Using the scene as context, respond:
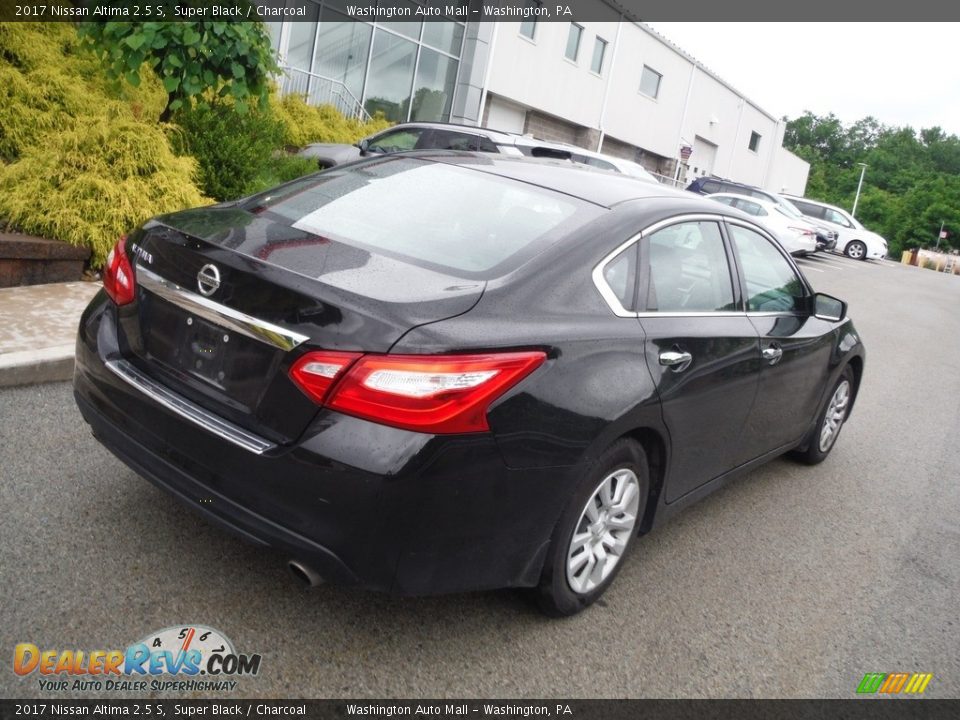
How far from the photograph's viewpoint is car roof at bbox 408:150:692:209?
3603mm

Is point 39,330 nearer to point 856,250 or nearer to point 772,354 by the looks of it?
point 772,354

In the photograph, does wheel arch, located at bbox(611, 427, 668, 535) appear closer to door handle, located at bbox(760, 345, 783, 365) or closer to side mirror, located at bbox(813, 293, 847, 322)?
door handle, located at bbox(760, 345, 783, 365)

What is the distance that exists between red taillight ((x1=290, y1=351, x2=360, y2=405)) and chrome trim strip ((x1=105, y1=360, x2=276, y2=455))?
0.72 feet

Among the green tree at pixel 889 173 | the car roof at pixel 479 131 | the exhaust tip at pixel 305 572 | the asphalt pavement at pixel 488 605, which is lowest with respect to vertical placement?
the asphalt pavement at pixel 488 605

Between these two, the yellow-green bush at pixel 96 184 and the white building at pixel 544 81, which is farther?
the white building at pixel 544 81

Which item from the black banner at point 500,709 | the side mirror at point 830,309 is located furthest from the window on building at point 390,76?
the black banner at point 500,709

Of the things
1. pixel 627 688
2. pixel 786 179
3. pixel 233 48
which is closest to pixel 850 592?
pixel 627 688

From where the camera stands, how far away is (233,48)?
7.53m

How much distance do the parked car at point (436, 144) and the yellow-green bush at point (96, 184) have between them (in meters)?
4.73

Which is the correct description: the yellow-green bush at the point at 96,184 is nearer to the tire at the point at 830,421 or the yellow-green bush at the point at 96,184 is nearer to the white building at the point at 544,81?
the tire at the point at 830,421

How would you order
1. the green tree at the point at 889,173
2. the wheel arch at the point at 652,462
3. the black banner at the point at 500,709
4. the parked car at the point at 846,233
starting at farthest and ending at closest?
the green tree at the point at 889,173, the parked car at the point at 846,233, the wheel arch at the point at 652,462, the black banner at the point at 500,709

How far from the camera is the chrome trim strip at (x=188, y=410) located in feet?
8.65

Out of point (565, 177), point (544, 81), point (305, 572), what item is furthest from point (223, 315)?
point (544, 81)

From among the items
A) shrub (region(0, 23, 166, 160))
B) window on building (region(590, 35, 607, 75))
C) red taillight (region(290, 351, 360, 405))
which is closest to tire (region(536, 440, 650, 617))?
red taillight (region(290, 351, 360, 405))
